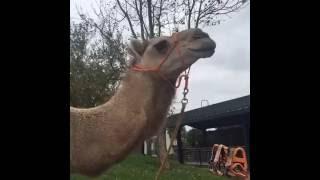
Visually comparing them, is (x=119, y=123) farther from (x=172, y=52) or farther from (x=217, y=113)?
(x=217, y=113)

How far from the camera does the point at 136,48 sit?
2037mm

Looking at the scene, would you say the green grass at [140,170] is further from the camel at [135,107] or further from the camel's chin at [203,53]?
the camel's chin at [203,53]

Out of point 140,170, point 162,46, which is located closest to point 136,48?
point 162,46

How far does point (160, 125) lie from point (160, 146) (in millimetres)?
248

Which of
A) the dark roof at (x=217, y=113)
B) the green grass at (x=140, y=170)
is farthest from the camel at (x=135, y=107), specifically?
the dark roof at (x=217, y=113)

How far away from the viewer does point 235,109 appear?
3.67 metres

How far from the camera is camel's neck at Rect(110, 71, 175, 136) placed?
202 cm

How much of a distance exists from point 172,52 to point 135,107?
29cm

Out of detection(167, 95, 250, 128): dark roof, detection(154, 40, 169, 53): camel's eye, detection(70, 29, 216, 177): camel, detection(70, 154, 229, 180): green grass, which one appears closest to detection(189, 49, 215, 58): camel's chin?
detection(70, 29, 216, 177): camel

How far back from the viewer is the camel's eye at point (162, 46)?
6.70ft

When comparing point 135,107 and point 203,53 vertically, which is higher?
point 203,53

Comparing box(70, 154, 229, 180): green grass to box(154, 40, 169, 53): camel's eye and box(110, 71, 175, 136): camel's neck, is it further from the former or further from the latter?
→ box(154, 40, 169, 53): camel's eye
